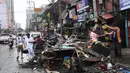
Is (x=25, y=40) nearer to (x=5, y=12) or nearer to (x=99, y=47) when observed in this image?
(x=99, y=47)

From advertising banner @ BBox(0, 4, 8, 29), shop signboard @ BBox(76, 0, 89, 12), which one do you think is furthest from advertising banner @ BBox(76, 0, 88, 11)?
advertising banner @ BBox(0, 4, 8, 29)

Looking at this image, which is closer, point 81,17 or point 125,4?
point 125,4

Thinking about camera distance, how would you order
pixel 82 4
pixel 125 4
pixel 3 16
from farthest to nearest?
pixel 3 16, pixel 82 4, pixel 125 4

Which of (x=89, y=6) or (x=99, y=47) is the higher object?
(x=89, y=6)

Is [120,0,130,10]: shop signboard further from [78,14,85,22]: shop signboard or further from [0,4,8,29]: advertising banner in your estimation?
[0,4,8,29]: advertising banner

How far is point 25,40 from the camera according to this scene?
2148 centimetres

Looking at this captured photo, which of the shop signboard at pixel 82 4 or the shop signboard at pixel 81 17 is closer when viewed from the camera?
the shop signboard at pixel 82 4

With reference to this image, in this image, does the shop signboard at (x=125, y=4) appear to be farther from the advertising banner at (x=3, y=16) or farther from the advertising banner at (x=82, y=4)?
the advertising banner at (x=3, y=16)

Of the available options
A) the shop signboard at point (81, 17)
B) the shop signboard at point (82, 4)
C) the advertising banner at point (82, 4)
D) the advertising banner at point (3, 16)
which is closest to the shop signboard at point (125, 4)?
the shop signboard at point (82, 4)

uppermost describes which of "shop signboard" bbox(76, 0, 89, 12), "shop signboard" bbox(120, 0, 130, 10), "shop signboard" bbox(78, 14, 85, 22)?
"shop signboard" bbox(76, 0, 89, 12)

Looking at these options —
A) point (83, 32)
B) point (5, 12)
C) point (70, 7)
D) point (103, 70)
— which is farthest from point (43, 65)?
point (5, 12)

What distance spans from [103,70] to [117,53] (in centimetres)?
403

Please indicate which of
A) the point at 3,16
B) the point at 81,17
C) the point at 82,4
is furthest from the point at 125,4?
the point at 3,16

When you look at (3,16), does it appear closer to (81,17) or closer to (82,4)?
(81,17)
